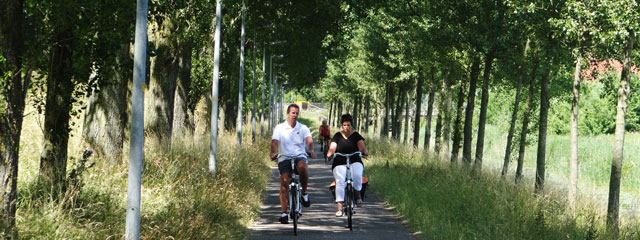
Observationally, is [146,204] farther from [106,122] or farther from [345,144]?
[345,144]

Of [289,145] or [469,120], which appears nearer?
[289,145]

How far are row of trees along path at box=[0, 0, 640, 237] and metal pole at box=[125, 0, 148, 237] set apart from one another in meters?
0.02

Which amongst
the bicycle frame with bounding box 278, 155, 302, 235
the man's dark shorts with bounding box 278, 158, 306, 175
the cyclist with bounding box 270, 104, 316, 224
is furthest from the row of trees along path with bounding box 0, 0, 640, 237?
the bicycle frame with bounding box 278, 155, 302, 235

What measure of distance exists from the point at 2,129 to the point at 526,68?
18.8 meters

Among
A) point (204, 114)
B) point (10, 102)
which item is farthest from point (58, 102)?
point (204, 114)

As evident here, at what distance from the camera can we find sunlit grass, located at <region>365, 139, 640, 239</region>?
32.0 ft

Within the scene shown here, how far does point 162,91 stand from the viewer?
17531 mm

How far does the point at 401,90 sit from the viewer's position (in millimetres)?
39781

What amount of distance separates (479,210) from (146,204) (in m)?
5.47

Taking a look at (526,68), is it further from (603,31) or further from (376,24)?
(376,24)

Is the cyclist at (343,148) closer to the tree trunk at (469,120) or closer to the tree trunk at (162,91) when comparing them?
the tree trunk at (162,91)

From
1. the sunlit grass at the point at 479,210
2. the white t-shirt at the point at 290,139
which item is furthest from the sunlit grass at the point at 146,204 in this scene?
the sunlit grass at the point at 479,210

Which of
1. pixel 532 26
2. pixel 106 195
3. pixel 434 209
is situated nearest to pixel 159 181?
pixel 106 195

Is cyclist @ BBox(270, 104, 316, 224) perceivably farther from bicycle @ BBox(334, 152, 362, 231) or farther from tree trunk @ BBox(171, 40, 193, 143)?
tree trunk @ BBox(171, 40, 193, 143)
